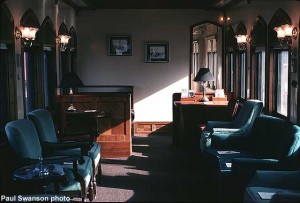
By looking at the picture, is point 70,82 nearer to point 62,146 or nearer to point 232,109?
point 62,146

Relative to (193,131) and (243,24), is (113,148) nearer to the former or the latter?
(193,131)

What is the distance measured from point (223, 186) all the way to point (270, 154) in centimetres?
69

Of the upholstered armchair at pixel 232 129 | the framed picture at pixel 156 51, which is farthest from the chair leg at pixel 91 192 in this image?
the framed picture at pixel 156 51

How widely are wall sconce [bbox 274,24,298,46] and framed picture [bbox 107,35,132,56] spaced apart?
510 cm

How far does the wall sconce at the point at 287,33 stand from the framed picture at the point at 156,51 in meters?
4.76

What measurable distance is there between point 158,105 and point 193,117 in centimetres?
251

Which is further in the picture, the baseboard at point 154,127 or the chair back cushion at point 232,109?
the baseboard at point 154,127

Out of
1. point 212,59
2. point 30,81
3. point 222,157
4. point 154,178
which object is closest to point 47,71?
point 30,81

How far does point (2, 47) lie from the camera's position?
18.3ft

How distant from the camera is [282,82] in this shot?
700 cm

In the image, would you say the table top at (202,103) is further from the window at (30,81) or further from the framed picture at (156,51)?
the window at (30,81)

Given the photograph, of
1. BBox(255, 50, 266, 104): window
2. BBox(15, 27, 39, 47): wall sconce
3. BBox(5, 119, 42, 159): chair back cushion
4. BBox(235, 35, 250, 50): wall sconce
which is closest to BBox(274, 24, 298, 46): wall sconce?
BBox(255, 50, 266, 104): window

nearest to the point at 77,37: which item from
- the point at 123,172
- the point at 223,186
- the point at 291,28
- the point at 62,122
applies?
the point at 62,122

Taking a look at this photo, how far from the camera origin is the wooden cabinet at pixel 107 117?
757cm
